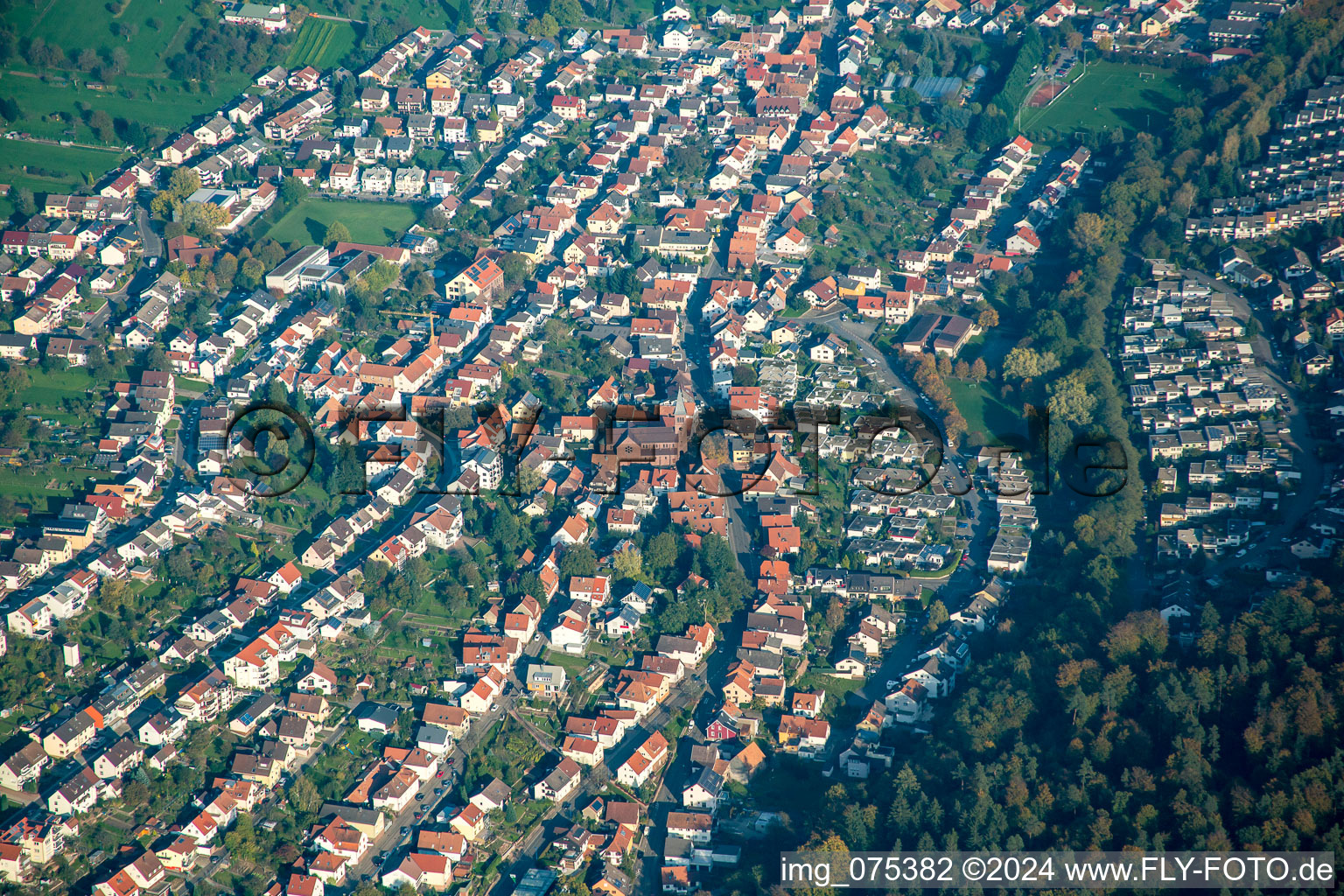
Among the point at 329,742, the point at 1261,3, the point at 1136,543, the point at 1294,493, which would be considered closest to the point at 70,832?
the point at 329,742

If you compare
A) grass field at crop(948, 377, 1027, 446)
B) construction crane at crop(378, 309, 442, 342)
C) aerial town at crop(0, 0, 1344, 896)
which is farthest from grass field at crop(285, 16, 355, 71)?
grass field at crop(948, 377, 1027, 446)

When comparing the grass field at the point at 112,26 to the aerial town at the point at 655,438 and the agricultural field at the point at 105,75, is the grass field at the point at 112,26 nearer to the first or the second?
the agricultural field at the point at 105,75

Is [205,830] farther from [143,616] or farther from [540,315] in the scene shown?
[540,315]

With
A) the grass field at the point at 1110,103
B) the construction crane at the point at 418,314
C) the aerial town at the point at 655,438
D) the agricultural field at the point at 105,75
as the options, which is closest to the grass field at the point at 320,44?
the aerial town at the point at 655,438

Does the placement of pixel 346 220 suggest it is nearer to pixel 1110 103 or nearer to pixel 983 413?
pixel 983 413

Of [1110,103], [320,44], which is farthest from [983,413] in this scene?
[320,44]
